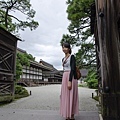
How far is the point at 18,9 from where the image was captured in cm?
935

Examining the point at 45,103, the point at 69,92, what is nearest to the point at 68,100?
the point at 69,92

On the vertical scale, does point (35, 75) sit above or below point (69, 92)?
above

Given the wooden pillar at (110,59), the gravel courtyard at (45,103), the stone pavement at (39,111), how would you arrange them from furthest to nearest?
the gravel courtyard at (45,103)
the stone pavement at (39,111)
the wooden pillar at (110,59)

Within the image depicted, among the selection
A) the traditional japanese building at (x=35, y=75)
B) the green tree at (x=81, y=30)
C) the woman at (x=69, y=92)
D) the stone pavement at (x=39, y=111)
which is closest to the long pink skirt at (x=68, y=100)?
the woman at (x=69, y=92)

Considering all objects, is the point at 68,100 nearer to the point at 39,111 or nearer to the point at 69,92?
the point at 69,92

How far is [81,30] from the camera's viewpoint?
7.12 metres

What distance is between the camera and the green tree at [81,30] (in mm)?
6096

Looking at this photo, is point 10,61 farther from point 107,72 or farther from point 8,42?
point 107,72

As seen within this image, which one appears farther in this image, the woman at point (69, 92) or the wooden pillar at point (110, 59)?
the woman at point (69, 92)

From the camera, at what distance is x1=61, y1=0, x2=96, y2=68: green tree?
610 centimetres

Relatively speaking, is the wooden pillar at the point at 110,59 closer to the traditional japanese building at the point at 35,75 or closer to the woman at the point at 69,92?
the woman at the point at 69,92

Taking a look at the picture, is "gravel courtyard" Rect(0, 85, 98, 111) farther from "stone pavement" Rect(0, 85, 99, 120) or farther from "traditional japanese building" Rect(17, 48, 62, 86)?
"traditional japanese building" Rect(17, 48, 62, 86)

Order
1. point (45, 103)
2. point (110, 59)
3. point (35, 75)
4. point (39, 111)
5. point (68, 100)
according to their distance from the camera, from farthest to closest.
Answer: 1. point (35, 75)
2. point (45, 103)
3. point (39, 111)
4. point (68, 100)
5. point (110, 59)

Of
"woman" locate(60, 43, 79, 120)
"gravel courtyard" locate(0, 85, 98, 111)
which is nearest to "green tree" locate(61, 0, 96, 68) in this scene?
"gravel courtyard" locate(0, 85, 98, 111)
